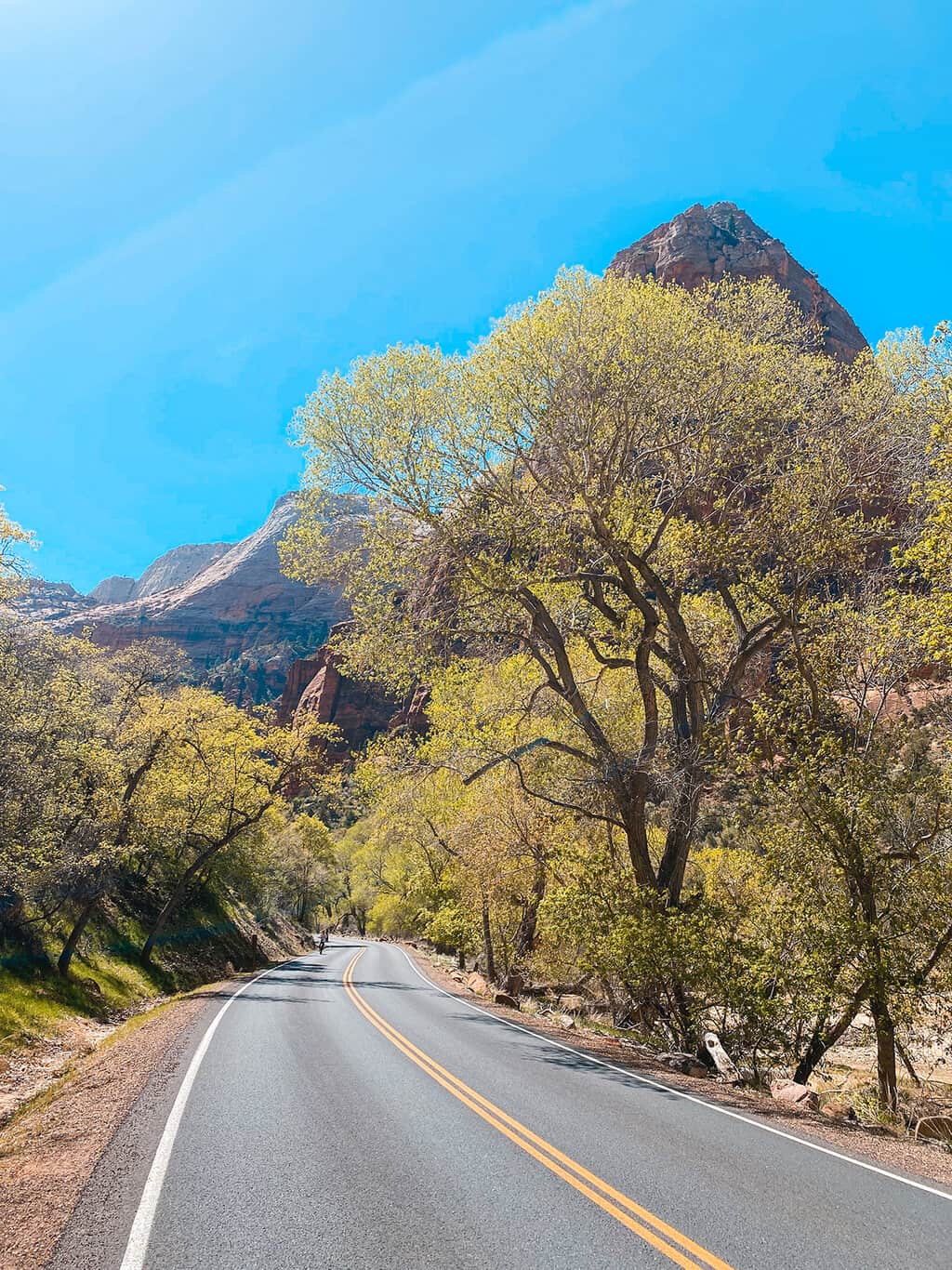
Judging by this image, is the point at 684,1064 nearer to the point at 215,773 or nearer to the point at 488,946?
the point at 488,946

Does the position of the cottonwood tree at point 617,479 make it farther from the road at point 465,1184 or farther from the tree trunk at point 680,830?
the road at point 465,1184

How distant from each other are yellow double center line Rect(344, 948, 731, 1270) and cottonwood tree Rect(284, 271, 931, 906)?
6.47m

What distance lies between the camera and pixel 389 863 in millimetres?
55719

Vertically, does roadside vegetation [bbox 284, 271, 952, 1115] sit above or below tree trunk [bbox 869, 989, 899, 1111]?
above

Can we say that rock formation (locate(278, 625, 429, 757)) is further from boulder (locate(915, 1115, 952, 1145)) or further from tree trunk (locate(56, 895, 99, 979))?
boulder (locate(915, 1115, 952, 1145))

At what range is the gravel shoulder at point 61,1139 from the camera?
199 inches

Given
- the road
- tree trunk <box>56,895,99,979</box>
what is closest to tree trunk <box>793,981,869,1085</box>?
the road

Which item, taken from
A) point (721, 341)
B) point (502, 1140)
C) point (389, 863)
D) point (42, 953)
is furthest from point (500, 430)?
point (389, 863)

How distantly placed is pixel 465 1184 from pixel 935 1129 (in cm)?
800

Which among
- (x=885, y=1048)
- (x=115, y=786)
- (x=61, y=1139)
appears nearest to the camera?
(x=61, y=1139)

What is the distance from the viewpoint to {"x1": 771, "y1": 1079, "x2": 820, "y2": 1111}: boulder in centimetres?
1113

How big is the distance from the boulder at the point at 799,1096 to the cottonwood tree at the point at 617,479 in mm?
3570

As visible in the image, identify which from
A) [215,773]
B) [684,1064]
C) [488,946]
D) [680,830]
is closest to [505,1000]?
[488,946]

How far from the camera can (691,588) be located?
56.7 ft
